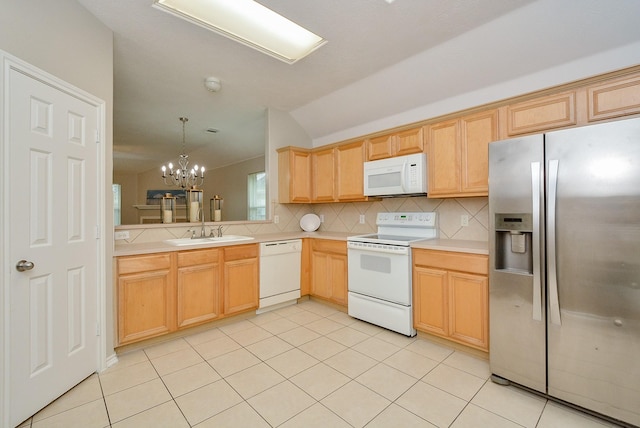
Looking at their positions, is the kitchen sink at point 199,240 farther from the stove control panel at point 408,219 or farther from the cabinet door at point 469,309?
the cabinet door at point 469,309

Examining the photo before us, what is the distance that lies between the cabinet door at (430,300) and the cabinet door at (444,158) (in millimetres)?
804

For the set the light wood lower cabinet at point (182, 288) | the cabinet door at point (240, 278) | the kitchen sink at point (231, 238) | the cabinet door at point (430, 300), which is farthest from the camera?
the kitchen sink at point (231, 238)

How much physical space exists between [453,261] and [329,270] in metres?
1.55

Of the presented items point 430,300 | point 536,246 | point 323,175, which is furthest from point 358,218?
point 536,246

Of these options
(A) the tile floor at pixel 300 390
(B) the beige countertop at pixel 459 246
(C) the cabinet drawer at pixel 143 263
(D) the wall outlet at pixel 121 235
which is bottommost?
(A) the tile floor at pixel 300 390

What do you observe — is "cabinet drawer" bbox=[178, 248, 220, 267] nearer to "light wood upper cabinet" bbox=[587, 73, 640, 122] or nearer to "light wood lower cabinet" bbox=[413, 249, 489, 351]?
"light wood lower cabinet" bbox=[413, 249, 489, 351]

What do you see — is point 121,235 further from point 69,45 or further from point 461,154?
point 461,154

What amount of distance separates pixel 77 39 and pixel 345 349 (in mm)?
3158

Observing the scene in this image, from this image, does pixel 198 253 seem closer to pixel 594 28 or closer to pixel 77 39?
pixel 77 39

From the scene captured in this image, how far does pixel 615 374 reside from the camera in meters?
1.54

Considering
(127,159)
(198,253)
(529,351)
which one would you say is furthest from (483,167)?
(127,159)

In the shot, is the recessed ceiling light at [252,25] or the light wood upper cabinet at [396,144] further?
the light wood upper cabinet at [396,144]

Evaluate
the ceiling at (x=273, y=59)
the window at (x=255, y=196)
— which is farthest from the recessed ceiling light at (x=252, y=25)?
the window at (x=255, y=196)

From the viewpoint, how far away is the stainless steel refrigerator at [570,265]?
4.99 feet
